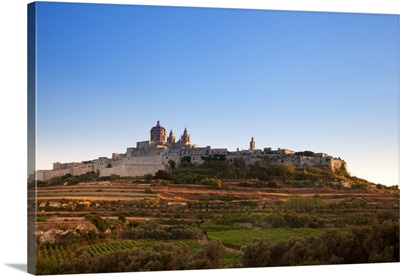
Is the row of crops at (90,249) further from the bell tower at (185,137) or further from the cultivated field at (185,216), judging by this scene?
the bell tower at (185,137)

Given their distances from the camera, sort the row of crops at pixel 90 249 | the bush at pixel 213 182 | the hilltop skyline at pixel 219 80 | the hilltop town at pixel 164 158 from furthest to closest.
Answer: the bush at pixel 213 182 < the hilltop town at pixel 164 158 < the hilltop skyline at pixel 219 80 < the row of crops at pixel 90 249

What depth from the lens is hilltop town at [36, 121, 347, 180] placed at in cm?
1295

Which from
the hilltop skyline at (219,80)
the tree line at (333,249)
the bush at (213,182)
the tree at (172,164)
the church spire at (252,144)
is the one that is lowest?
the tree line at (333,249)

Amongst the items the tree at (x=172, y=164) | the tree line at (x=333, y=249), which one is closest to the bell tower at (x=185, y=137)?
the tree at (x=172, y=164)

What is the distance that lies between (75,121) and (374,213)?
519cm

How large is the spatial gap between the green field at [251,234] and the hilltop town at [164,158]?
106 cm

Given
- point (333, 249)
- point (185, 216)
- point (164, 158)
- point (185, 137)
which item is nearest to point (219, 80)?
point (185, 137)

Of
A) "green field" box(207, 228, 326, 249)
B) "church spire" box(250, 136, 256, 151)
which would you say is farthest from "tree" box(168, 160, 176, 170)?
"church spire" box(250, 136, 256, 151)

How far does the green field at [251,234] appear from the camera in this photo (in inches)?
523

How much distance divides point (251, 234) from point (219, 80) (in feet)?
8.17

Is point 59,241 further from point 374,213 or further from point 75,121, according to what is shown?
point 374,213

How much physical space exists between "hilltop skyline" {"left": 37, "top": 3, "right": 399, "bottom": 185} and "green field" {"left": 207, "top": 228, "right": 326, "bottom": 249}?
1.33 metres

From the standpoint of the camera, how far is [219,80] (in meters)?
13.7

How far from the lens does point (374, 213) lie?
14.3m
